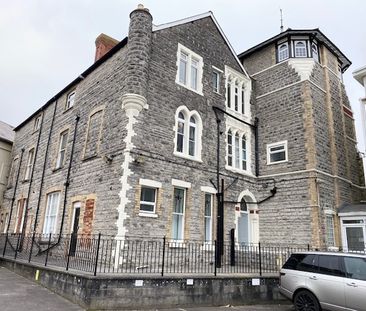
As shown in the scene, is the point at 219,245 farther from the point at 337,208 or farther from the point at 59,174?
the point at 59,174

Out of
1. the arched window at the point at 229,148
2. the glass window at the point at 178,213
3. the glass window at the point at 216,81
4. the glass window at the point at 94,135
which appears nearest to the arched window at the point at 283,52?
the glass window at the point at 216,81

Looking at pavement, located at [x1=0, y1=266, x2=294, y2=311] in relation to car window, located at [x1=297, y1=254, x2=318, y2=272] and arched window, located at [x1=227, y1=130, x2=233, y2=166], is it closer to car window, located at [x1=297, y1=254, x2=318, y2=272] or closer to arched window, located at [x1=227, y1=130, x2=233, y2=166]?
car window, located at [x1=297, y1=254, x2=318, y2=272]

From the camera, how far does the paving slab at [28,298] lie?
763 cm

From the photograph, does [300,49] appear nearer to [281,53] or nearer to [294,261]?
[281,53]

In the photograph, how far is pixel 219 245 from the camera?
45.3 ft

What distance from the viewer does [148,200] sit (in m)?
12.1

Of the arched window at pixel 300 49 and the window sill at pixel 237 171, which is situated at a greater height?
the arched window at pixel 300 49

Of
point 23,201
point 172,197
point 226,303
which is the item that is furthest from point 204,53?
point 23,201

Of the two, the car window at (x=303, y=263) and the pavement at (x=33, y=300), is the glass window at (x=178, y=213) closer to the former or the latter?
the pavement at (x=33, y=300)

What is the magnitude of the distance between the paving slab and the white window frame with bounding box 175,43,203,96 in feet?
33.1

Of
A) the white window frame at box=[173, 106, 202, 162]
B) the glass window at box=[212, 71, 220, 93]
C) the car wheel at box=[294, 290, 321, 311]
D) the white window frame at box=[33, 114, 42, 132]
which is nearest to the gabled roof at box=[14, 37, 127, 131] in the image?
the white window frame at box=[33, 114, 42, 132]

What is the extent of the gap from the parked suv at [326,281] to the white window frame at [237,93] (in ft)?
32.6

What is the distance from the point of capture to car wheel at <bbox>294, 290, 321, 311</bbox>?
7.84 meters

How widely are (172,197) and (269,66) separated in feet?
36.3
